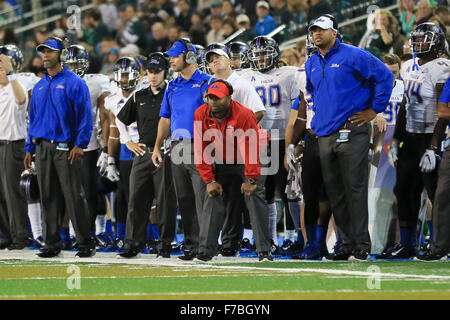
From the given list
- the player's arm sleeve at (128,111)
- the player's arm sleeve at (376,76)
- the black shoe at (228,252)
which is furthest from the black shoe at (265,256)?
the player's arm sleeve at (128,111)

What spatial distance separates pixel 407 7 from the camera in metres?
14.7

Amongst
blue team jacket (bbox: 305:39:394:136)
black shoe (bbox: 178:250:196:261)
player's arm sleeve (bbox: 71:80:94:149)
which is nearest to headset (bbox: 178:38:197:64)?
player's arm sleeve (bbox: 71:80:94:149)

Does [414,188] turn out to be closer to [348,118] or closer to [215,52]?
[348,118]

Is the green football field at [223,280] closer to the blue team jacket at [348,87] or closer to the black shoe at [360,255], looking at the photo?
the black shoe at [360,255]

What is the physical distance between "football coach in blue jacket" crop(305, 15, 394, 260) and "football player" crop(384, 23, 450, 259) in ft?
2.46

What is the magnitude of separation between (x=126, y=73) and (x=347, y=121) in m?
3.33

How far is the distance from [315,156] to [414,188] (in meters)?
1.08

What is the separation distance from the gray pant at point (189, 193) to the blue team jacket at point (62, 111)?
3.73 feet

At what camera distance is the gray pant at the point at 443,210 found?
9.40 metres

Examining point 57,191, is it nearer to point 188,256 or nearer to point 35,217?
point 188,256

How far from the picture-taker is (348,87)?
9.41m

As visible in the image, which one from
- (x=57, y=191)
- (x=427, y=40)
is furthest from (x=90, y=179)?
(x=427, y=40)

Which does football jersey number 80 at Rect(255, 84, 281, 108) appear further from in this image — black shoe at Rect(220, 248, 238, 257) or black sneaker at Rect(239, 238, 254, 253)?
black shoe at Rect(220, 248, 238, 257)
